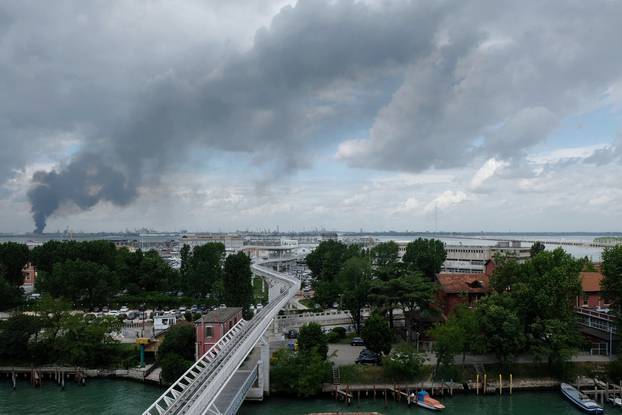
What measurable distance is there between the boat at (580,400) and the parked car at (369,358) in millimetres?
12941

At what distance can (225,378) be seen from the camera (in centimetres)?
2431

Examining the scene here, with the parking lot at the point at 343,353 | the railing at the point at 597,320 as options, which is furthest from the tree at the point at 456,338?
the railing at the point at 597,320

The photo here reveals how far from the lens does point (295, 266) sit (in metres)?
125

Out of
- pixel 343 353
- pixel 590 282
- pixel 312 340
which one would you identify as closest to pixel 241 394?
pixel 312 340

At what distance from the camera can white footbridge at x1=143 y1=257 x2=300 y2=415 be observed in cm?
2130

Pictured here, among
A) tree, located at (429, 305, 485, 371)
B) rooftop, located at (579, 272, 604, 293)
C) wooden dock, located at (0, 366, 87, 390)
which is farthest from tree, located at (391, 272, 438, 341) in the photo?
wooden dock, located at (0, 366, 87, 390)

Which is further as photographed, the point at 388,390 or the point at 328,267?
the point at 328,267

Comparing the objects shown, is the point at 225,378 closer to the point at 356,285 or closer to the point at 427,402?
the point at 427,402

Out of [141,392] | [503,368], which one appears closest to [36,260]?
[141,392]

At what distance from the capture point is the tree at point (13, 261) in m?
63.2

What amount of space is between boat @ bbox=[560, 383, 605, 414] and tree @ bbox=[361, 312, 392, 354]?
1233 cm

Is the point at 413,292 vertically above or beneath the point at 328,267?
above

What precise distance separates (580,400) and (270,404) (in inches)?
801

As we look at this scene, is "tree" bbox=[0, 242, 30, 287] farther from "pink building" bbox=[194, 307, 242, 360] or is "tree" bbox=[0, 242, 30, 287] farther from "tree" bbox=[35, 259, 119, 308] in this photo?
"pink building" bbox=[194, 307, 242, 360]
